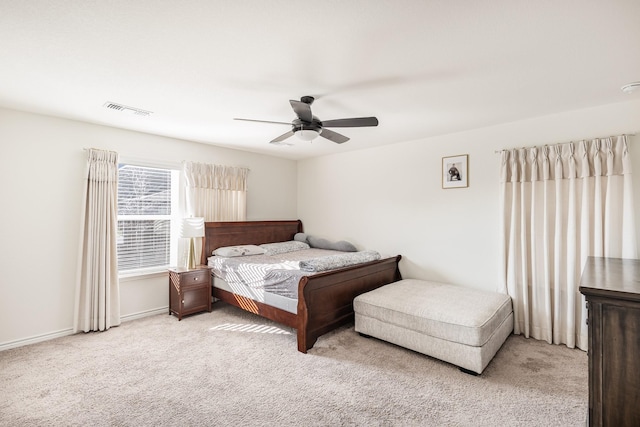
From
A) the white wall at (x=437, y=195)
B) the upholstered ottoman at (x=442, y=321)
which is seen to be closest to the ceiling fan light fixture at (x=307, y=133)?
the white wall at (x=437, y=195)

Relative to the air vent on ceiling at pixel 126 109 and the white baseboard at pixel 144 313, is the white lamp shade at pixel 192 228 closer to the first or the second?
the white baseboard at pixel 144 313

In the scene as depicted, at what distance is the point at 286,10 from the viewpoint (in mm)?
1587

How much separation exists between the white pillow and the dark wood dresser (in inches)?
154

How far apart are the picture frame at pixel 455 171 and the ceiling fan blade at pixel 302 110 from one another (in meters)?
2.25

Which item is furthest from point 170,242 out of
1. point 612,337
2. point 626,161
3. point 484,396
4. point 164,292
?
point 626,161

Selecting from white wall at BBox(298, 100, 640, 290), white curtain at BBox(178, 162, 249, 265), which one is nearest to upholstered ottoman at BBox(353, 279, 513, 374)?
white wall at BBox(298, 100, 640, 290)

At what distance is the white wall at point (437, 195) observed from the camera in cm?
318

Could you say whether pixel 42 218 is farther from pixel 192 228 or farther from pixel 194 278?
pixel 194 278

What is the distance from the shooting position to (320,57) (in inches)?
81.3

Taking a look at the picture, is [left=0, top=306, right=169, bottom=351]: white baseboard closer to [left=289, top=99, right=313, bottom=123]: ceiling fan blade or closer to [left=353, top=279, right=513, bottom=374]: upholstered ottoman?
[left=353, top=279, right=513, bottom=374]: upholstered ottoman

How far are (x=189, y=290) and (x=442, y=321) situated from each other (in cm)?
307

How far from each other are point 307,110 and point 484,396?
255 cm

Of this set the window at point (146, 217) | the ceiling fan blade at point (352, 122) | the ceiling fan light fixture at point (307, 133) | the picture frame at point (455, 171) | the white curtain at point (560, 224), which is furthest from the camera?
the window at point (146, 217)

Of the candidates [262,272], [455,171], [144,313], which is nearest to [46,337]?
[144,313]
